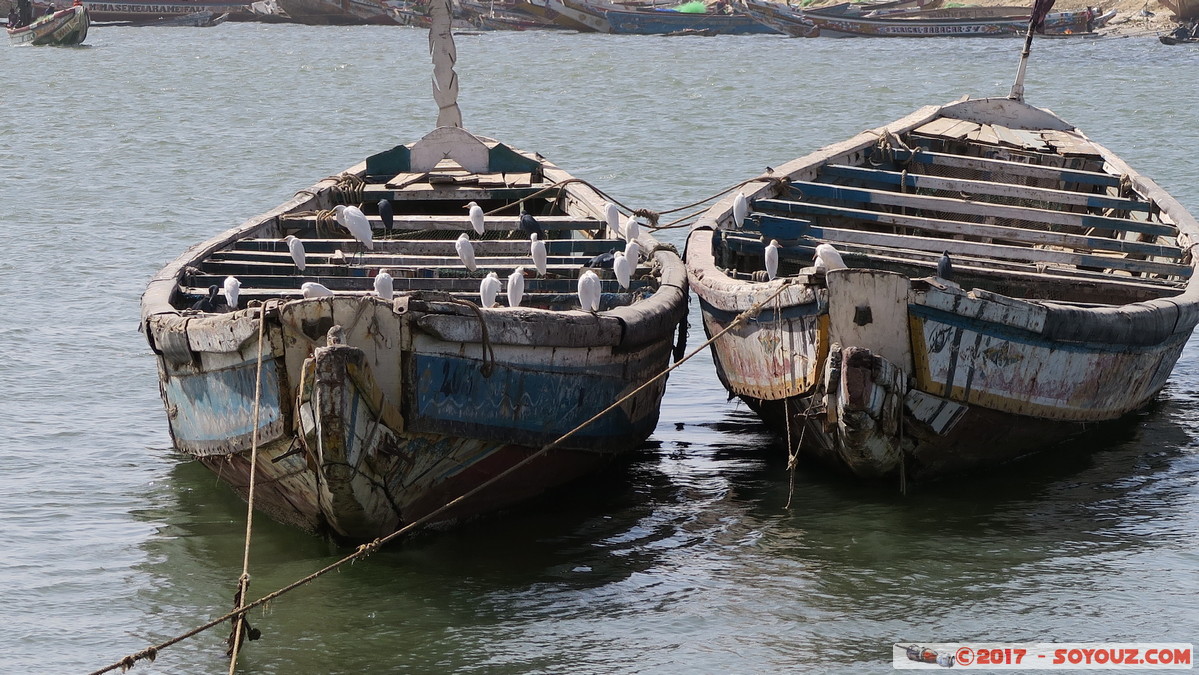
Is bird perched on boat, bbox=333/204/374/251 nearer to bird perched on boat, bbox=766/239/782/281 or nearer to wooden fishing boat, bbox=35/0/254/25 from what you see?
bird perched on boat, bbox=766/239/782/281

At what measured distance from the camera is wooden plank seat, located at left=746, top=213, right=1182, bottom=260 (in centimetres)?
1130

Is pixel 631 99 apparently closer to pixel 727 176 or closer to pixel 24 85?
pixel 727 176

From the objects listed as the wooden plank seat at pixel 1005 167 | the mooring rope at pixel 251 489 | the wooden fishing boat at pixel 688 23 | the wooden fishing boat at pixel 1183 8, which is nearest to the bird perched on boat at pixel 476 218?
the mooring rope at pixel 251 489

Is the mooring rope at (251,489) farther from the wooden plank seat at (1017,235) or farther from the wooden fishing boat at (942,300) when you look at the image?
the wooden plank seat at (1017,235)

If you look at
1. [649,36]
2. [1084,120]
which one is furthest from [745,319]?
[649,36]

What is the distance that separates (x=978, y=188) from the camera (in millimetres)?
12297

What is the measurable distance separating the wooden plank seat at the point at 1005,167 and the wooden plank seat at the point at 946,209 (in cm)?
67

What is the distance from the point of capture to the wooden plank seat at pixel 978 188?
39.9 feet

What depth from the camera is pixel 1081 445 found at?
10492 millimetres

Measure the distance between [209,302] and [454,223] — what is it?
2737 millimetres

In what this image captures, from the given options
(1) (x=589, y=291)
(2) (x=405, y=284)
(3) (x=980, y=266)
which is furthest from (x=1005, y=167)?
(1) (x=589, y=291)

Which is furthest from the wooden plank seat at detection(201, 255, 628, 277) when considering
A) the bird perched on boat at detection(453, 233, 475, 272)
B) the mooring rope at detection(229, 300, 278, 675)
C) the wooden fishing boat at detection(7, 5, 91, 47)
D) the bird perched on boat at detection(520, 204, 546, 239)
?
the wooden fishing boat at detection(7, 5, 91, 47)

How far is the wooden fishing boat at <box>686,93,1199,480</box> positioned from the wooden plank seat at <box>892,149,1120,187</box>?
0.01 m

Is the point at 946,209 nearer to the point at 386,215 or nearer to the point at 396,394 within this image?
the point at 386,215
